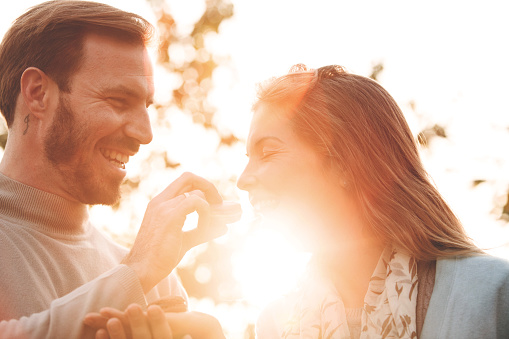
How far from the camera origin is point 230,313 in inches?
875

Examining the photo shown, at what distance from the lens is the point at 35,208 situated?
11.1ft

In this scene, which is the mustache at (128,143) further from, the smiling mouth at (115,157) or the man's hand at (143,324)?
the man's hand at (143,324)

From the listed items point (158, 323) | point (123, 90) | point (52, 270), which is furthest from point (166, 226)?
point (123, 90)

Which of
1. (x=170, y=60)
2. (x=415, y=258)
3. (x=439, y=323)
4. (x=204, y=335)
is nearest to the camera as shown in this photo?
(x=204, y=335)

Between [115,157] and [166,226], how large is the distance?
3.24ft

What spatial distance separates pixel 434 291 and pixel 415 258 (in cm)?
29

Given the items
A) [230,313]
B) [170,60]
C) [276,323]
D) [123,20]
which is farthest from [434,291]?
[230,313]

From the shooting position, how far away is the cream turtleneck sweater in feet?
8.57

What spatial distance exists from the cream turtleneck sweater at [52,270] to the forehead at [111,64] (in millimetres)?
917

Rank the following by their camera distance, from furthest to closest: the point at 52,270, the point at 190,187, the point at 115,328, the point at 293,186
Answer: the point at 293,186
the point at 190,187
the point at 52,270
the point at 115,328

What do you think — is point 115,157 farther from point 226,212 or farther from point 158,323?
point 158,323

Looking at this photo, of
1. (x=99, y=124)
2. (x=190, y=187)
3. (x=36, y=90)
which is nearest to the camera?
(x=190, y=187)

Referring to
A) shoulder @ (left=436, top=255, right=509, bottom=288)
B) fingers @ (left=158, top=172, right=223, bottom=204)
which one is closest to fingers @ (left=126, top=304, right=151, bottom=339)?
fingers @ (left=158, top=172, right=223, bottom=204)

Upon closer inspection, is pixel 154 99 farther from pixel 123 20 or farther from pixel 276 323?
pixel 276 323
